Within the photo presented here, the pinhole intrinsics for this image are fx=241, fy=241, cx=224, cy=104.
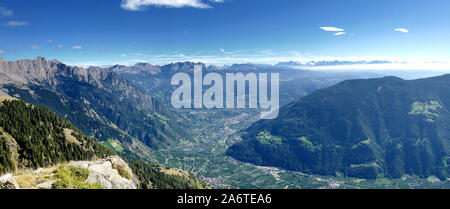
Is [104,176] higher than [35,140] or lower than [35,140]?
higher

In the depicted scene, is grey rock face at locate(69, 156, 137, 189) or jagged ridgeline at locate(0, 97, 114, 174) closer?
grey rock face at locate(69, 156, 137, 189)

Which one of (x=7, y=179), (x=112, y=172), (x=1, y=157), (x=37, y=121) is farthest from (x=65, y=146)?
(x=7, y=179)

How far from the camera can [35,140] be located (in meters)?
124

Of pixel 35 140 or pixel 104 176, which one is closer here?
pixel 104 176

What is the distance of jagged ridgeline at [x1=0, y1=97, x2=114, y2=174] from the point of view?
4154 inches

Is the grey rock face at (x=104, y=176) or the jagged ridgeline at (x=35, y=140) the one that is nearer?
the grey rock face at (x=104, y=176)

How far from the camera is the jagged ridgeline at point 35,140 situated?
106 metres
